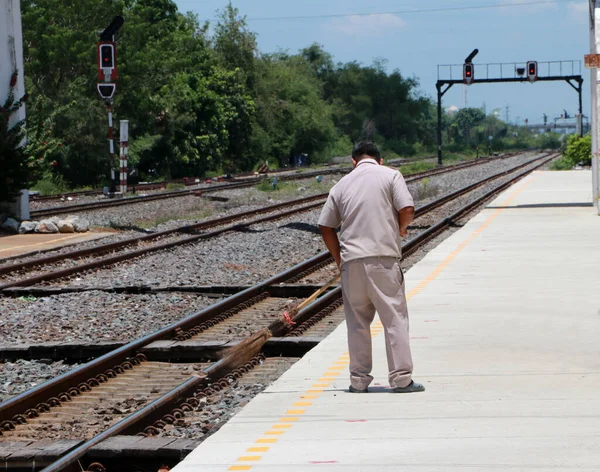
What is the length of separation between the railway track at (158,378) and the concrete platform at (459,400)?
25.3 inches

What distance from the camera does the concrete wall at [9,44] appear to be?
2558cm

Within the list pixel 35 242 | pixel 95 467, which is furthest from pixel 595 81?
pixel 95 467

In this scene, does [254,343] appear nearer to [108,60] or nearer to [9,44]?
[9,44]

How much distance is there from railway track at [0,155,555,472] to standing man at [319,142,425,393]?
4.38ft

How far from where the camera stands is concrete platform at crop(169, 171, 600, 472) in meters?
5.96

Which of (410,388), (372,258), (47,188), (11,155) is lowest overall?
(410,388)

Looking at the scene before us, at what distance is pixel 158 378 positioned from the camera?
30.9 feet

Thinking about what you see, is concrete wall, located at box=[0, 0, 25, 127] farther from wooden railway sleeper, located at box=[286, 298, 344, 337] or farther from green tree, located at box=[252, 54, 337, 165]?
green tree, located at box=[252, 54, 337, 165]

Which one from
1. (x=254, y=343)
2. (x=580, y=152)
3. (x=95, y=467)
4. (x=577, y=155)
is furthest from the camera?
(x=577, y=155)

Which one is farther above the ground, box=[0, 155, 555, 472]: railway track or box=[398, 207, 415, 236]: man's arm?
box=[398, 207, 415, 236]: man's arm

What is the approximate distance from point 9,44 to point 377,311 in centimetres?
2016

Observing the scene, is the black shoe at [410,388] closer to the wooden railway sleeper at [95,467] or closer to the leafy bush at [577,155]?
the wooden railway sleeper at [95,467]

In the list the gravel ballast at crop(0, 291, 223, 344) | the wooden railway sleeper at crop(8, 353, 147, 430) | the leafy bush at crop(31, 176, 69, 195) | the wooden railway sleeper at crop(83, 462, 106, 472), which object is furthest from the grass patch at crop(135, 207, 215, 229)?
the wooden railway sleeper at crop(83, 462, 106, 472)

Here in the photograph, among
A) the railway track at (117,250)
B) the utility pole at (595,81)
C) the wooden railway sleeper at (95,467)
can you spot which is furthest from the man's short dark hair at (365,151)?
the utility pole at (595,81)
